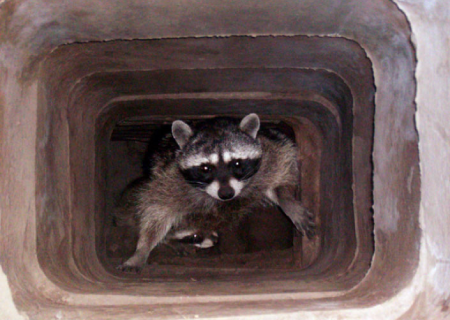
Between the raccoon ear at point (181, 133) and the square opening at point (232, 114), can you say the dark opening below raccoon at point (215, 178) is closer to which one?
the raccoon ear at point (181, 133)

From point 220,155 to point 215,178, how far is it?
0.11m

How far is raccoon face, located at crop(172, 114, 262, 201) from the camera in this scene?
198 centimetres

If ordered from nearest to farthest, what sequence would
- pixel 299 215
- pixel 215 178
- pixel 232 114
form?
1. pixel 215 178
2. pixel 299 215
3. pixel 232 114

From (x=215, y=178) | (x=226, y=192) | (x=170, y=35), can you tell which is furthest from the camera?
(x=215, y=178)

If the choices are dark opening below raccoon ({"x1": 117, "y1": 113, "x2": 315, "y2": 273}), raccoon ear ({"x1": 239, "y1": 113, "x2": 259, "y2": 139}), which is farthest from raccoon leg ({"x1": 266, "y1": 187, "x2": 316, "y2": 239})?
raccoon ear ({"x1": 239, "y1": 113, "x2": 259, "y2": 139})

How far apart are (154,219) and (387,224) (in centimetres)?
146

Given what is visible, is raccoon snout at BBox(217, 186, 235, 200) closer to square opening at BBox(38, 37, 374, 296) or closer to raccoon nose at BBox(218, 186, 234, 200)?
raccoon nose at BBox(218, 186, 234, 200)

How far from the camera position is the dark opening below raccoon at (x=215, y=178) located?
2.04m

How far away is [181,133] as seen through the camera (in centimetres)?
A: 215

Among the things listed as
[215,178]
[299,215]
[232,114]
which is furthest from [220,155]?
[299,215]

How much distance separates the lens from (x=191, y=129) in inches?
85.0

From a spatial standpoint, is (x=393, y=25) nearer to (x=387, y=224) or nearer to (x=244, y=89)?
(x=387, y=224)

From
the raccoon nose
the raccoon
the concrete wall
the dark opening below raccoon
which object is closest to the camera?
the concrete wall

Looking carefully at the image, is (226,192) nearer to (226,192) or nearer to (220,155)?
(226,192)
